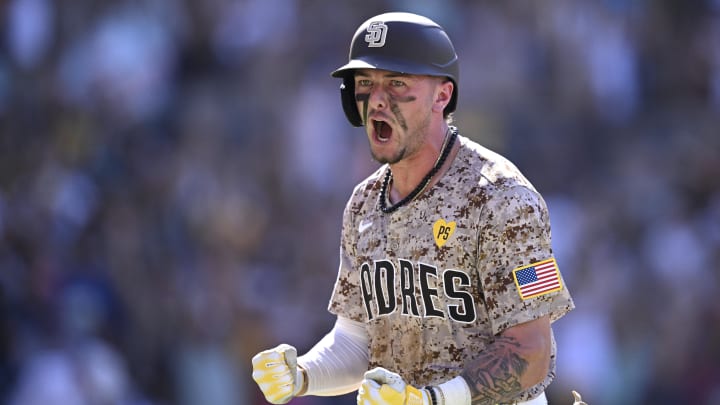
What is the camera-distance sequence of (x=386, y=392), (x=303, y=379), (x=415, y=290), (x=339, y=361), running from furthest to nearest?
(x=339, y=361), (x=303, y=379), (x=415, y=290), (x=386, y=392)

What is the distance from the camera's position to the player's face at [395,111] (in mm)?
4086

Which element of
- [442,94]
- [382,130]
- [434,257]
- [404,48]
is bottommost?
[434,257]

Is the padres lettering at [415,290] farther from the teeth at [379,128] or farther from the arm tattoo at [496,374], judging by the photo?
the teeth at [379,128]

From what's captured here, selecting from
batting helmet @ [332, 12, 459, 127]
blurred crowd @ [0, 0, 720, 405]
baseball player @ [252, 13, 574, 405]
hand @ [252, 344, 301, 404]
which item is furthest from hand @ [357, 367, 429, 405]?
blurred crowd @ [0, 0, 720, 405]

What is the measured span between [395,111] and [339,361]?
0.94m

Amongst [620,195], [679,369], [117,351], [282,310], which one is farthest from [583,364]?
[117,351]

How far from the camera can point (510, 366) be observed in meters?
3.78

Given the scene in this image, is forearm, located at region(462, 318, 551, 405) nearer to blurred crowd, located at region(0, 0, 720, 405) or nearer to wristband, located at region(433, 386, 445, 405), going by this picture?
wristband, located at region(433, 386, 445, 405)

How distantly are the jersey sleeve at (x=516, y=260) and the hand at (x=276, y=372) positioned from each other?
2.38 feet

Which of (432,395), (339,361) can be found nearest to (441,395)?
(432,395)

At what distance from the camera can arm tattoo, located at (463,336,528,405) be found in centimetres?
378

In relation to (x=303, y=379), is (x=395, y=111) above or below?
above

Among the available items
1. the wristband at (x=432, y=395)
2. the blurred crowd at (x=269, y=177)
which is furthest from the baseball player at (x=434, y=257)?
the blurred crowd at (x=269, y=177)

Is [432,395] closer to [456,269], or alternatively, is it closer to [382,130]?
[456,269]
